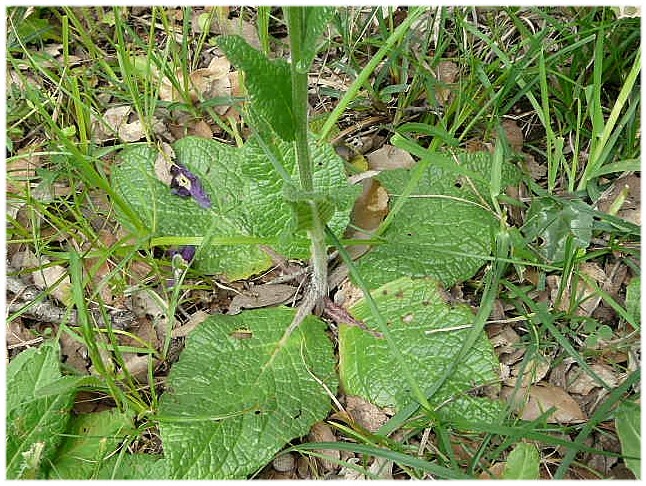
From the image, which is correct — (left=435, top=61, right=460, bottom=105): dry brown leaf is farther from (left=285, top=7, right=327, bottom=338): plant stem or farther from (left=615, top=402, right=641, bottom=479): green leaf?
(left=615, top=402, right=641, bottom=479): green leaf

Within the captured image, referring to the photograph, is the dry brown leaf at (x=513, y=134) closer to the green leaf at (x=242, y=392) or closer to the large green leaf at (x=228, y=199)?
the large green leaf at (x=228, y=199)

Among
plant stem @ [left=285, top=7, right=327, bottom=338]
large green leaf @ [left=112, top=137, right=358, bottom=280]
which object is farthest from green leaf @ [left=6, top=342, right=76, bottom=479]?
plant stem @ [left=285, top=7, right=327, bottom=338]

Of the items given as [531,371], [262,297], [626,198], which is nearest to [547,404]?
[531,371]

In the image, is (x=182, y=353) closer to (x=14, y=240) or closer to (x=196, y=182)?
(x=196, y=182)

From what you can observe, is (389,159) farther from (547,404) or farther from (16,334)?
(16,334)

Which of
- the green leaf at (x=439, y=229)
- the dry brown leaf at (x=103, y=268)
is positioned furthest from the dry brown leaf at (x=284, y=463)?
the dry brown leaf at (x=103, y=268)
